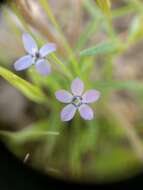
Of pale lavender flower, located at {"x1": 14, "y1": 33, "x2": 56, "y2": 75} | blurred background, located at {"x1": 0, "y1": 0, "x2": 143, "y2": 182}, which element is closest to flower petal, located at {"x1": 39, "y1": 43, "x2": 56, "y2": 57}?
pale lavender flower, located at {"x1": 14, "y1": 33, "x2": 56, "y2": 75}

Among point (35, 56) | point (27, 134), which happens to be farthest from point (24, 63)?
point (27, 134)

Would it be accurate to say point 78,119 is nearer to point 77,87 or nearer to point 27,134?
point 27,134

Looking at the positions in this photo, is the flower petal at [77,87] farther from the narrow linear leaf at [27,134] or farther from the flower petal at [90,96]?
the narrow linear leaf at [27,134]

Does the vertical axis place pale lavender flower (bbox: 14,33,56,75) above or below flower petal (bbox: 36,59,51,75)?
above

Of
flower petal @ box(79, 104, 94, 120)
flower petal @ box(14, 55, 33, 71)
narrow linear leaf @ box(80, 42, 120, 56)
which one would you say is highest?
narrow linear leaf @ box(80, 42, 120, 56)

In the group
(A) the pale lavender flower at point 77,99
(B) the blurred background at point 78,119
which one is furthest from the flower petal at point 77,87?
(B) the blurred background at point 78,119

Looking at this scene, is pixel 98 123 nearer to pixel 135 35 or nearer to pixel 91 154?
pixel 91 154

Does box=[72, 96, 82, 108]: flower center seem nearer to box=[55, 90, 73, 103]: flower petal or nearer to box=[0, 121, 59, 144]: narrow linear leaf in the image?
box=[55, 90, 73, 103]: flower petal

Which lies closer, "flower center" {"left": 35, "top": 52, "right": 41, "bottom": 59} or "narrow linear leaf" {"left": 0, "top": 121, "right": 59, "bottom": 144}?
"flower center" {"left": 35, "top": 52, "right": 41, "bottom": 59}
